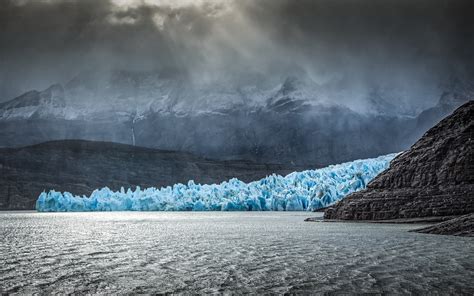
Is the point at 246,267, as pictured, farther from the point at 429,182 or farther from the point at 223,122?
the point at 223,122

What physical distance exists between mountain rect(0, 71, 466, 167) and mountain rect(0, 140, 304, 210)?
3984 centimetres

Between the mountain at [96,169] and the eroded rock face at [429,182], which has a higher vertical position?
the mountain at [96,169]

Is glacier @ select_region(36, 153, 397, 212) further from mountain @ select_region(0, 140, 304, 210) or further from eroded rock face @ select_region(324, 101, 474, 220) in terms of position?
mountain @ select_region(0, 140, 304, 210)

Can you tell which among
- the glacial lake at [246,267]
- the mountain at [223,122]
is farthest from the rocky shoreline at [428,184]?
the mountain at [223,122]

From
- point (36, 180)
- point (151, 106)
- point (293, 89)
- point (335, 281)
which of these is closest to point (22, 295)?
point (335, 281)

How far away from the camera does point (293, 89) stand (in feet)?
455

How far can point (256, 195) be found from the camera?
36.5 metres

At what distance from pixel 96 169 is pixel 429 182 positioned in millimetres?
64140

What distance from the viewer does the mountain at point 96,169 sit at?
204 ft

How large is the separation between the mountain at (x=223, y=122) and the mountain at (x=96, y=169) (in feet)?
131

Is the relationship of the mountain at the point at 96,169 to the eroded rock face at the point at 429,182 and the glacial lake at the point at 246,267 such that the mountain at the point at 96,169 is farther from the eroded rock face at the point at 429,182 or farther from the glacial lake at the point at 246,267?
the glacial lake at the point at 246,267

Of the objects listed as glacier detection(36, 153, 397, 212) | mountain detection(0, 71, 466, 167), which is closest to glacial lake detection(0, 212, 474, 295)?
glacier detection(36, 153, 397, 212)

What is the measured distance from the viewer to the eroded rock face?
14031 millimetres

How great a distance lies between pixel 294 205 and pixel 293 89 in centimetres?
10556
